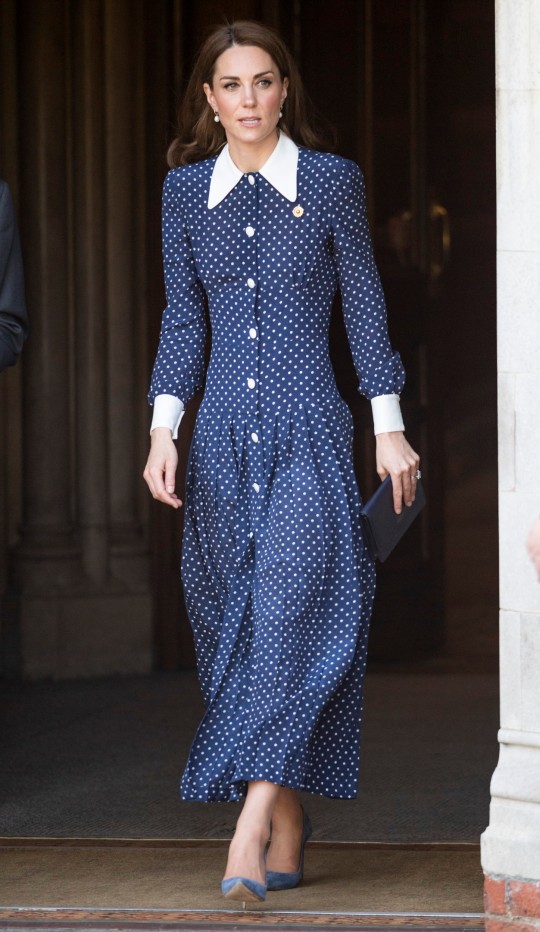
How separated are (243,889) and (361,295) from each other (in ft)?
4.11

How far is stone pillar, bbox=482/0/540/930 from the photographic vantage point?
3.33 meters

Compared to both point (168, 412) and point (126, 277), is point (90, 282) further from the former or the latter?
point (168, 412)

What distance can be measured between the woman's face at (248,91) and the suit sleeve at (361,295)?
0.65 feet

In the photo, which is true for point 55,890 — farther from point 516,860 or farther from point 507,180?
point 507,180

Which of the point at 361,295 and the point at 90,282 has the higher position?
the point at 90,282

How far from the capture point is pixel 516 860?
3.36m

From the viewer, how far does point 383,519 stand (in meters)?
3.67

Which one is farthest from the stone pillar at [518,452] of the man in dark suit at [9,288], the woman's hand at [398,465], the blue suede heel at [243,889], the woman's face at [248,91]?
the man in dark suit at [9,288]

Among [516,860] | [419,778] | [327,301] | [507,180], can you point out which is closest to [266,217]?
[327,301]

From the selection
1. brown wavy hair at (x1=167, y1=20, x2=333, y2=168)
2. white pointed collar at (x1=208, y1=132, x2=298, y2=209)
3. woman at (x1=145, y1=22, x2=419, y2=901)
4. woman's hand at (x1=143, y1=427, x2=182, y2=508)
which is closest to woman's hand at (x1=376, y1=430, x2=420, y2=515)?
woman at (x1=145, y1=22, x2=419, y2=901)

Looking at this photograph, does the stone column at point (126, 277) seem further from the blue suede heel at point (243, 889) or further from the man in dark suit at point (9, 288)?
the blue suede heel at point (243, 889)

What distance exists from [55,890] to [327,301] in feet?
4.58

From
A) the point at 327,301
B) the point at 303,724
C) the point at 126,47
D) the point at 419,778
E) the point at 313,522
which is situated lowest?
the point at 419,778

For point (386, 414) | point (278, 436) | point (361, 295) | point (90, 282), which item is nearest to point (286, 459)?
point (278, 436)
